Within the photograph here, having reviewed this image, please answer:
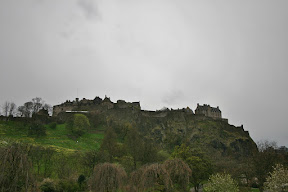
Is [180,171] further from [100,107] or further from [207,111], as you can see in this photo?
[207,111]

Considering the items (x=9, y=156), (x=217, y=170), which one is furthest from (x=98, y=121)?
(x=9, y=156)

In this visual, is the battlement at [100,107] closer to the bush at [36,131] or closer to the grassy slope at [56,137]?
the grassy slope at [56,137]

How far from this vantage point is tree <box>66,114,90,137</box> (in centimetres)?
5852

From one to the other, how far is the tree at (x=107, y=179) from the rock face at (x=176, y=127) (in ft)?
166

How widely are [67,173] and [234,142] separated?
65.1 m

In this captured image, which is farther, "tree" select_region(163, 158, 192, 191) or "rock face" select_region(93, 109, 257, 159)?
"rock face" select_region(93, 109, 257, 159)

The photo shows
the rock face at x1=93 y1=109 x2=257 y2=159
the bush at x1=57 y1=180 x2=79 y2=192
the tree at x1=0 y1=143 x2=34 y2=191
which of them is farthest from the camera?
the rock face at x1=93 y1=109 x2=257 y2=159

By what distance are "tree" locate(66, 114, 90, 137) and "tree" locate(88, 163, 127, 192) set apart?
43.8 m

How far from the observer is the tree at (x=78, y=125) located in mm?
58519

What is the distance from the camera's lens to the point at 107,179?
1659cm

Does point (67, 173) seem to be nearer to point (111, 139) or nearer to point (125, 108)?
point (111, 139)

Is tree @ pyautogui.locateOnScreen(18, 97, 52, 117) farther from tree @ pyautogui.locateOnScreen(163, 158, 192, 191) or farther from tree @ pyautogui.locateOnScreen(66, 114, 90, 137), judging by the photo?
tree @ pyautogui.locateOnScreen(163, 158, 192, 191)

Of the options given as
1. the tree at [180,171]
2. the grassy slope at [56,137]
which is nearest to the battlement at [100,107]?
the grassy slope at [56,137]

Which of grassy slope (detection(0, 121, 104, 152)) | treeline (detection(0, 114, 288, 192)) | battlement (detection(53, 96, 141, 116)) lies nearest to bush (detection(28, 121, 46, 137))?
grassy slope (detection(0, 121, 104, 152))
